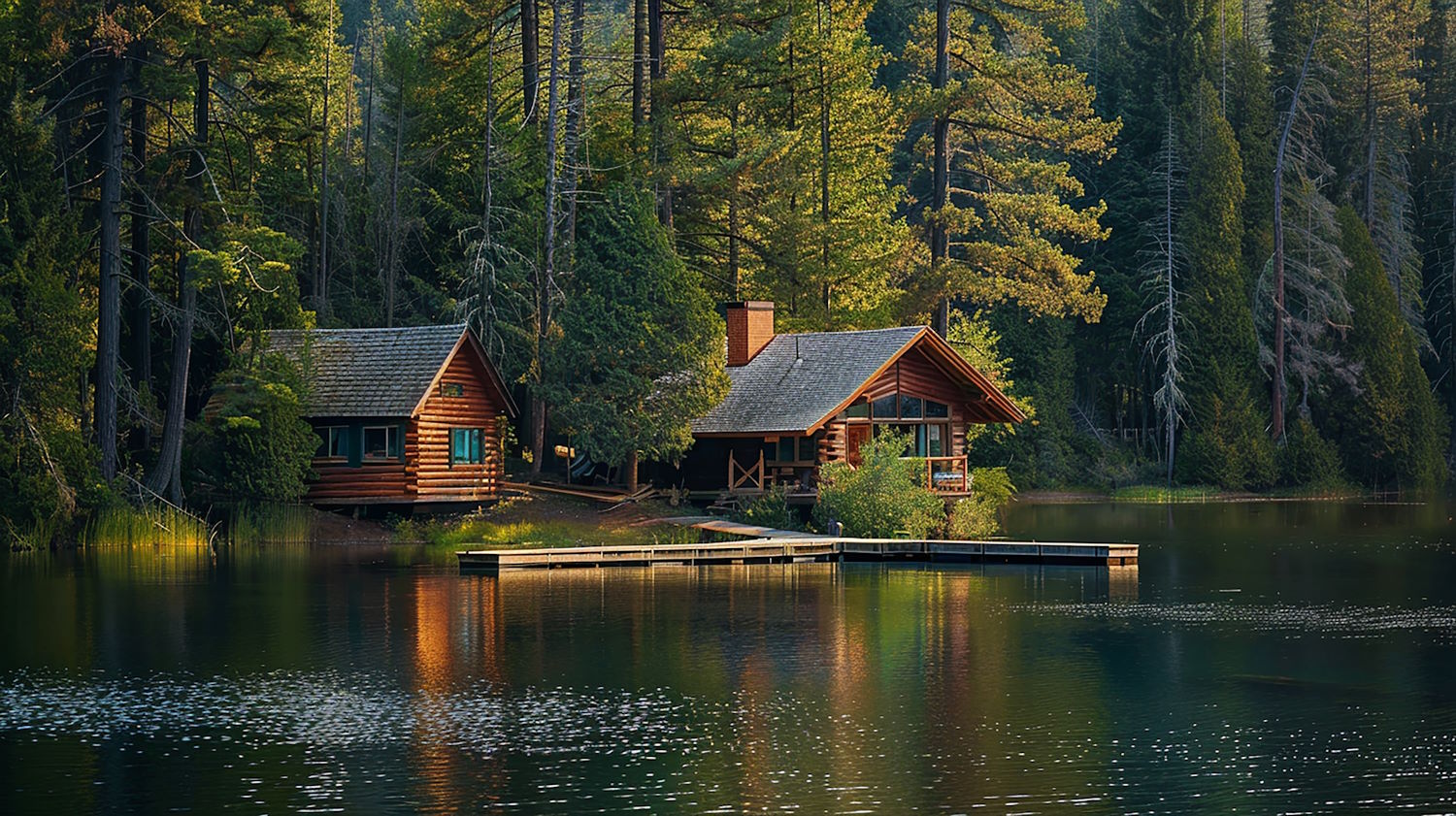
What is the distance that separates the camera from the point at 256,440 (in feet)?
177

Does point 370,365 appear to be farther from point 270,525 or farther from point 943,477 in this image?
point 943,477

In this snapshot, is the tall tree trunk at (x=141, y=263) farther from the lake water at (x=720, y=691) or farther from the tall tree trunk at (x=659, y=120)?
the tall tree trunk at (x=659, y=120)

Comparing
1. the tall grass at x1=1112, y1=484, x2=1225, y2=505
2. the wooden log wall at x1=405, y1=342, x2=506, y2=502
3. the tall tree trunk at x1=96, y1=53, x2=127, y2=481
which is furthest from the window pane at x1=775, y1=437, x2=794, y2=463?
the tall grass at x1=1112, y1=484, x2=1225, y2=505

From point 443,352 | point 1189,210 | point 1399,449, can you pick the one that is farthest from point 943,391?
point 1399,449

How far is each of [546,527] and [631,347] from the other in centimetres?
607

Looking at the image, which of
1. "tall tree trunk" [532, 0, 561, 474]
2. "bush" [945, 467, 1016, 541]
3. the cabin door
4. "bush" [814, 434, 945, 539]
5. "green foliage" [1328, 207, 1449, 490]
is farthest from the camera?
"green foliage" [1328, 207, 1449, 490]

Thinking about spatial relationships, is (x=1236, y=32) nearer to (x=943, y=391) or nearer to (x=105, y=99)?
(x=943, y=391)

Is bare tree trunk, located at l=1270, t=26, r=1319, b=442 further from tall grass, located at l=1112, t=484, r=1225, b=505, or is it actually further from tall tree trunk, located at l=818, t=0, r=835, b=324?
tall tree trunk, located at l=818, t=0, r=835, b=324

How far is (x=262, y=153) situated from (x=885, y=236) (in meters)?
23.1

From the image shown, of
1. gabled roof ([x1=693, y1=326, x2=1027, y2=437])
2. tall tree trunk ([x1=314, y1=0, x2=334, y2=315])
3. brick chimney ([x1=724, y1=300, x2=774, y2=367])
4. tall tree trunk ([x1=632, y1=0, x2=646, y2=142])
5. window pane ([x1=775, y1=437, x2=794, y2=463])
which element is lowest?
window pane ([x1=775, y1=437, x2=794, y2=463])

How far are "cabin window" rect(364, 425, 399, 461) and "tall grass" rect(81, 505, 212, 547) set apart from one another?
602 cm

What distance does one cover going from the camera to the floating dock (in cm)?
4819

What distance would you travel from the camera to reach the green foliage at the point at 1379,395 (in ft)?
297

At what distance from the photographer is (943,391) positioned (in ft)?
201
